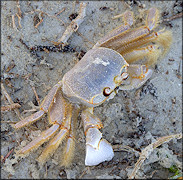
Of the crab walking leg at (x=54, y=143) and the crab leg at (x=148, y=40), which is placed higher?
the crab leg at (x=148, y=40)

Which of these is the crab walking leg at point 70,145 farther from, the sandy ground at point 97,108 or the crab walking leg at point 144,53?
the crab walking leg at point 144,53

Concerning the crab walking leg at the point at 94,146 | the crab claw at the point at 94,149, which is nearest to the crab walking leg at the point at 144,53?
the crab walking leg at the point at 94,146

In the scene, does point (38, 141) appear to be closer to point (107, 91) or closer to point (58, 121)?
point (58, 121)

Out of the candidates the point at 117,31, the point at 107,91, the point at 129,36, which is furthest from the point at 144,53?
the point at 107,91

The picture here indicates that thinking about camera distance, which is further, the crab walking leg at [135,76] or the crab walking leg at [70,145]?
the crab walking leg at [135,76]

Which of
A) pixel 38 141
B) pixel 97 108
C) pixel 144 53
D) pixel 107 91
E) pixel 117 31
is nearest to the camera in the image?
pixel 38 141

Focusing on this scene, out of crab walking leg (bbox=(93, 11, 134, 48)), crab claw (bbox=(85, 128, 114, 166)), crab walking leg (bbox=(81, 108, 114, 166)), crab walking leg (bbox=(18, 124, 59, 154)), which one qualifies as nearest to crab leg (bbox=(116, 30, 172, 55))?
crab walking leg (bbox=(93, 11, 134, 48))

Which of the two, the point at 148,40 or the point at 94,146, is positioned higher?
the point at 148,40
